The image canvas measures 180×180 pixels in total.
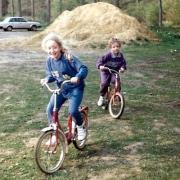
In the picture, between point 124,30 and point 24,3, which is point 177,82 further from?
point 24,3

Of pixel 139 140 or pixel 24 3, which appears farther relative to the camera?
pixel 24 3

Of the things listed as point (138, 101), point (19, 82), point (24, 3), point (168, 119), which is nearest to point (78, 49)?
point (19, 82)

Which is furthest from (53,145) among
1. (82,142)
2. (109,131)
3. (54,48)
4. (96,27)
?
(96,27)

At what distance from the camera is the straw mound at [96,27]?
81.1ft

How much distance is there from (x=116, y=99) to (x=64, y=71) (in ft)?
9.62

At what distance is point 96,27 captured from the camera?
86.4 ft

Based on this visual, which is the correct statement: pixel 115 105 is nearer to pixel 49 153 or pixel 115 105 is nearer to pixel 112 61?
pixel 112 61

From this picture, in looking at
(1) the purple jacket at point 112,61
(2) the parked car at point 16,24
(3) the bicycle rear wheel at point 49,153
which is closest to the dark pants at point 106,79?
(1) the purple jacket at point 112,61

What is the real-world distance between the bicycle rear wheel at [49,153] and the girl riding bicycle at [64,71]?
1.11ft

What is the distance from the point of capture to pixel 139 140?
7.08 metres

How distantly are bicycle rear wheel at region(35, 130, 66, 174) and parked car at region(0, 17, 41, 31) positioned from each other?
3829cm

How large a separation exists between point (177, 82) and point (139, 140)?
236 inches

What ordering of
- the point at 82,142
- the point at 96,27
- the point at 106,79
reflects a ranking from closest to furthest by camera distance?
the point at 82,142
the point at 106,79
the point at 96,27

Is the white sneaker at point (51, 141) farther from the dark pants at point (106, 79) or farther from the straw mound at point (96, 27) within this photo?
the straw mound at point (96, 27)
